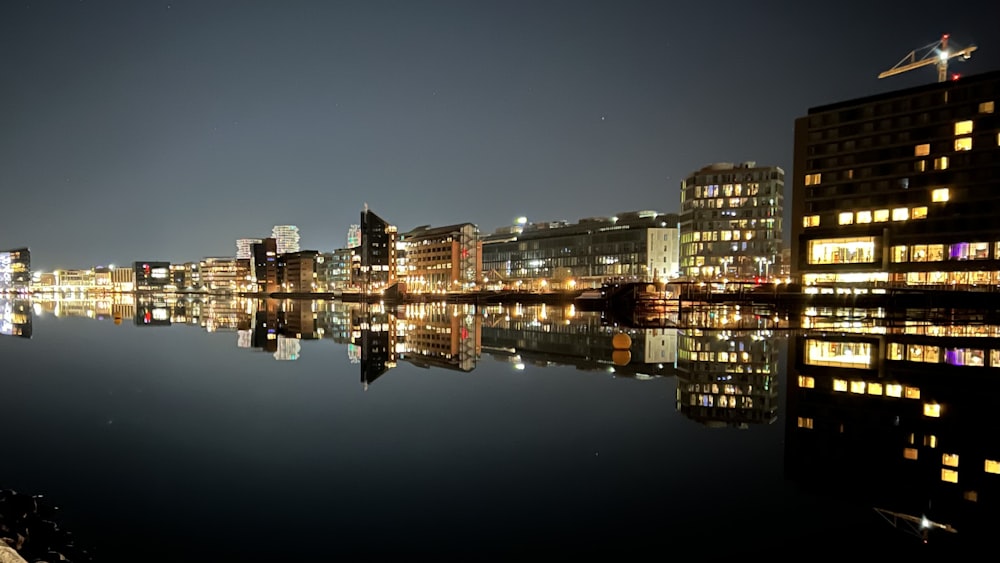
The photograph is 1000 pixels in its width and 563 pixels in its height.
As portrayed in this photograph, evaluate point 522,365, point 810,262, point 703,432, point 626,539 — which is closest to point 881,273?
point 810,262

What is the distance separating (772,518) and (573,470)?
2.70 m

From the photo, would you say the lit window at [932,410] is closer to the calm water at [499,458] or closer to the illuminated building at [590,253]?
the calm water at [499,458]

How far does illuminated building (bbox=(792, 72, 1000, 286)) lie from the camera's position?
75125mm

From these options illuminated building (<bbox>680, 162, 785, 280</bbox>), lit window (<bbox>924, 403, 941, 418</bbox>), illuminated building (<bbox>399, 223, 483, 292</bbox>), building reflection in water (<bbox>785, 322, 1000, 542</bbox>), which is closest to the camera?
building reflection in water (<bbox>785, 322, 1000, 542</bbox>)

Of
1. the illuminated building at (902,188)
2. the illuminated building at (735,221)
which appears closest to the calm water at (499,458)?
the illuminated building at (902,188)

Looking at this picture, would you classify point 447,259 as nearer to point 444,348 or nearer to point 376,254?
point 376,254

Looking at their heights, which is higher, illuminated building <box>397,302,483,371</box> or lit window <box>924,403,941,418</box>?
lit window <box>924,403,941,418</box>

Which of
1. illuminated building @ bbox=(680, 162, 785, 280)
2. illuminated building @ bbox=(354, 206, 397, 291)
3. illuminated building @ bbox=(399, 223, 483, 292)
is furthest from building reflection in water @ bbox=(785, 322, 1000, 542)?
illuminated building @ bbox=(354, 206, 397, 291)

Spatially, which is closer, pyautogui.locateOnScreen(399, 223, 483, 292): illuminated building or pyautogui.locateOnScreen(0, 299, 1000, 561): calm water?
pyautogui.locateOnScreen(0, 299, 1000, 561): calm water

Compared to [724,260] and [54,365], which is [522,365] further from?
[724,260]

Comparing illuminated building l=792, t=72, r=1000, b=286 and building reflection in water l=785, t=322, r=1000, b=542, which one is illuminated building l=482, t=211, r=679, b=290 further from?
building reflection in water l=785, t=322, r=1000, b=542

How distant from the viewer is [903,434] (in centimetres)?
982

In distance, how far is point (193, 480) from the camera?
7801 millimetres

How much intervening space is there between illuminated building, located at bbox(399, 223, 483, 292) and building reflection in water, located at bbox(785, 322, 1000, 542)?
13861 cm
